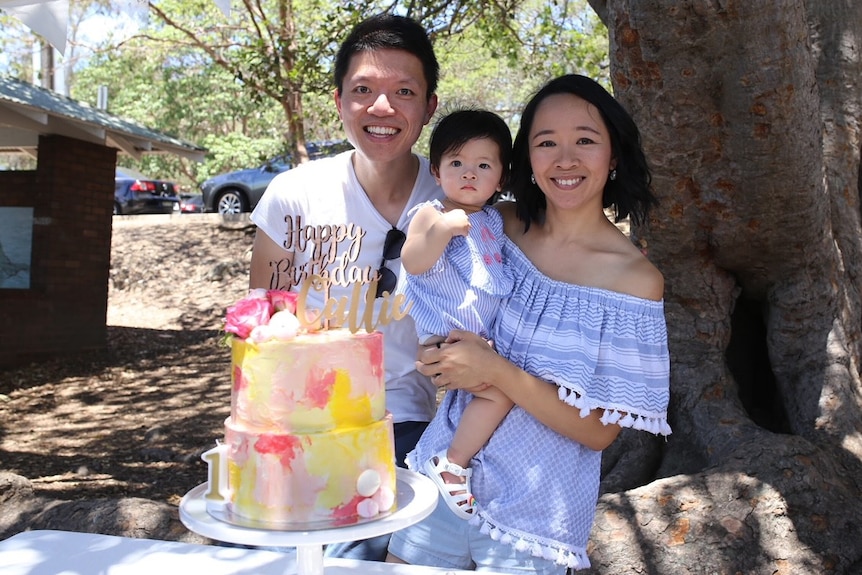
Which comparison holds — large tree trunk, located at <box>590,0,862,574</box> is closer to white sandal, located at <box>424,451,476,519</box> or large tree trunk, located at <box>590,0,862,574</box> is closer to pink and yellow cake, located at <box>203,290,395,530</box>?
white sandal, located at <box>424,451,476,519</box>

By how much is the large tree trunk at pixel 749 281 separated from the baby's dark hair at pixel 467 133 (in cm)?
119

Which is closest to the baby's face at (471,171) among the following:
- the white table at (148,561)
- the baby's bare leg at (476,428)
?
the baby's bare leg at (476,428)

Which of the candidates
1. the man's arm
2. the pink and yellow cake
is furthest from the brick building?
the pink and yellow cake

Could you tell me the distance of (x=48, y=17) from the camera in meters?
4.45

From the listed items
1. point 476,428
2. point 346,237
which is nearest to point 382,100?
point 346,237

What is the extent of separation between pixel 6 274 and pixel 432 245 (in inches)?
364

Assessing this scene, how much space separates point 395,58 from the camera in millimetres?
2588

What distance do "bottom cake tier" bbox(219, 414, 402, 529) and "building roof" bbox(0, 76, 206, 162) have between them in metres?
8.61

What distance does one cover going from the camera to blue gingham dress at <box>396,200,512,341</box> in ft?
7.55

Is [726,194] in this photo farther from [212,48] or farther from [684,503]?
[212,48]

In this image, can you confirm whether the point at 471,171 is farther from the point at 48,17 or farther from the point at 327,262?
the point at 48,17

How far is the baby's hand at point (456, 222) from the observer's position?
7.52 ft

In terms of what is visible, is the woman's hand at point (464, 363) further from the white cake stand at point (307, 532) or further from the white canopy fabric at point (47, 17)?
the white canopy fabric at point (47, 17)

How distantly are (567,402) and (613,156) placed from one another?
69cm
